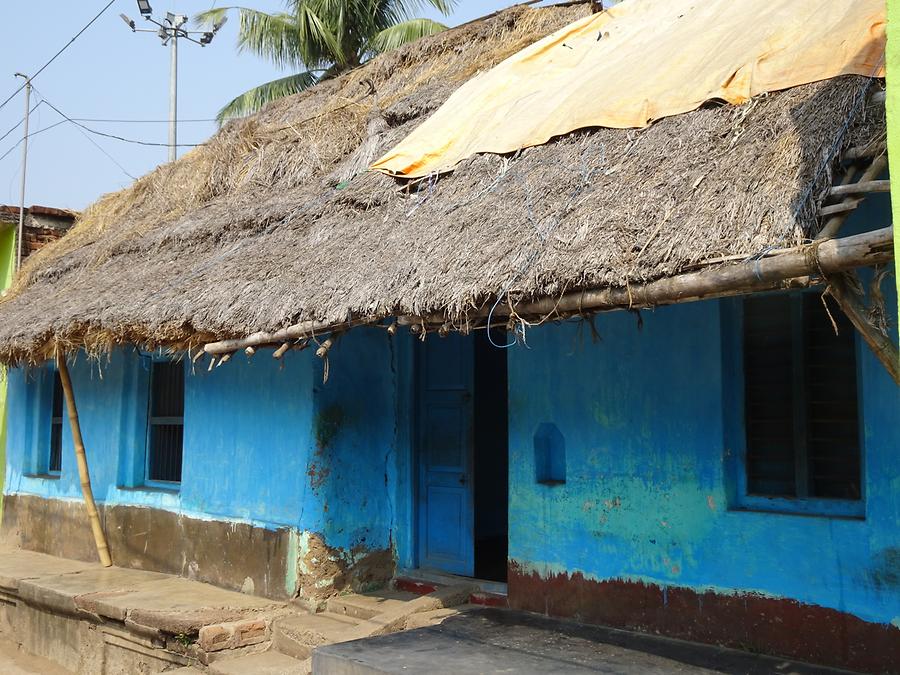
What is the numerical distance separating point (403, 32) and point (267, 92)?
11.1 ft

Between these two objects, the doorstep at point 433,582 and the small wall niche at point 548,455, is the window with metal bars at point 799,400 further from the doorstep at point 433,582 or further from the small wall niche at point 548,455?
the doorstep at point 433,582

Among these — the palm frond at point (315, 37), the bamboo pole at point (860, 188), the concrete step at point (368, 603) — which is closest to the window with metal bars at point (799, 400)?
the bamboo pole at point (860, 188)

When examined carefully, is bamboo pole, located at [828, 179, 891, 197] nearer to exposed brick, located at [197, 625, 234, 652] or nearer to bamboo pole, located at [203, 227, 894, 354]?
bamboo pole, located at [203, 227, 894, 354]

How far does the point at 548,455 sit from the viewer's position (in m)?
6.28

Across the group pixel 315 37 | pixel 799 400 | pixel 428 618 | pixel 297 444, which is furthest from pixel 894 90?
pixel 315 37

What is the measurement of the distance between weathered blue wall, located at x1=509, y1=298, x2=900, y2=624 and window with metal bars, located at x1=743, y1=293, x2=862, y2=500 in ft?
0.71

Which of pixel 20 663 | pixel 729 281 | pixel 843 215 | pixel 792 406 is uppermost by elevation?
pixel 843 215

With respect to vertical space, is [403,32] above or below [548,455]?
above

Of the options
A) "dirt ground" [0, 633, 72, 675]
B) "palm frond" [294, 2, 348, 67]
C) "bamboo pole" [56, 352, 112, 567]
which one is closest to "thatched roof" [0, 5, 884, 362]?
"bamboo pole" [56, 352, 112, 567]

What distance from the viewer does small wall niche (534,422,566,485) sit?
20.2 feet

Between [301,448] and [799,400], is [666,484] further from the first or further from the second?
[301,448]

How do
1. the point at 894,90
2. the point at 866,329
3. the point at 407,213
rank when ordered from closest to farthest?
the point at 894,90 < the point at 866,329 < the point at 407,213

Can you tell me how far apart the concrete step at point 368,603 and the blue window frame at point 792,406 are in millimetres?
2723

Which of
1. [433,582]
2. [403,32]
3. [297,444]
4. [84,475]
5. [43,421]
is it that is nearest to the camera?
→ [433,582]
